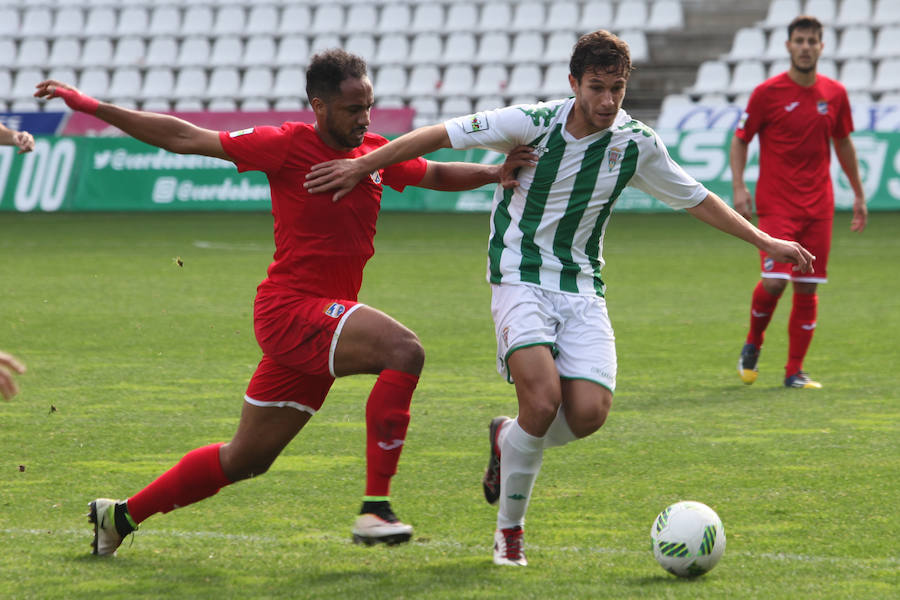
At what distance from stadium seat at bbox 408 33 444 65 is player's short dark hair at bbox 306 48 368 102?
70.0 feet

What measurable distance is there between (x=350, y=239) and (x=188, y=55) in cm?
2346

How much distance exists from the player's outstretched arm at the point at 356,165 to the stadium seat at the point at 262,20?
2329cm

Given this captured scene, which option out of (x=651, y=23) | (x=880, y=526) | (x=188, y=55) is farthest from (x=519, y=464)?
(x=188, y=55)

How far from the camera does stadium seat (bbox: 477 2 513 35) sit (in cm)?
2552

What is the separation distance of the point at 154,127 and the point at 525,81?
20.2m

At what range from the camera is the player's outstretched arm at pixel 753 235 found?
443cm

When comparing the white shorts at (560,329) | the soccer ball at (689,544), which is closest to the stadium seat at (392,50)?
the white shorts at (560,329)

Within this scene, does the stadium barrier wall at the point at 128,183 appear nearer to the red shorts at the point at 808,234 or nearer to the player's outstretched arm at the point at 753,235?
the red shorts at the point at 808,234

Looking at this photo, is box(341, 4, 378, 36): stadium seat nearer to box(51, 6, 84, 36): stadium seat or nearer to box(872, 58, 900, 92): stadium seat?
box(51, 6, 84, 36): stadium seat

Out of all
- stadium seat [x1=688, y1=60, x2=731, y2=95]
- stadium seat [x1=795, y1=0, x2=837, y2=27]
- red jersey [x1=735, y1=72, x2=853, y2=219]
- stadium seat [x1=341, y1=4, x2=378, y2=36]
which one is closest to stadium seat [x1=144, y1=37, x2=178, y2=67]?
stadium seat [x1=341, y1=4, x2=378, y2=36]

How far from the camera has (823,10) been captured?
23.5 meters

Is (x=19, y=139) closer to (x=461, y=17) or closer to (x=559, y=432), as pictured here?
(x=559, y=432)

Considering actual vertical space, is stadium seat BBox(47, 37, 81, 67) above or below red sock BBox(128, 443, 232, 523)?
above

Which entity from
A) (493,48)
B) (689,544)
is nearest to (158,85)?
(493,48)
